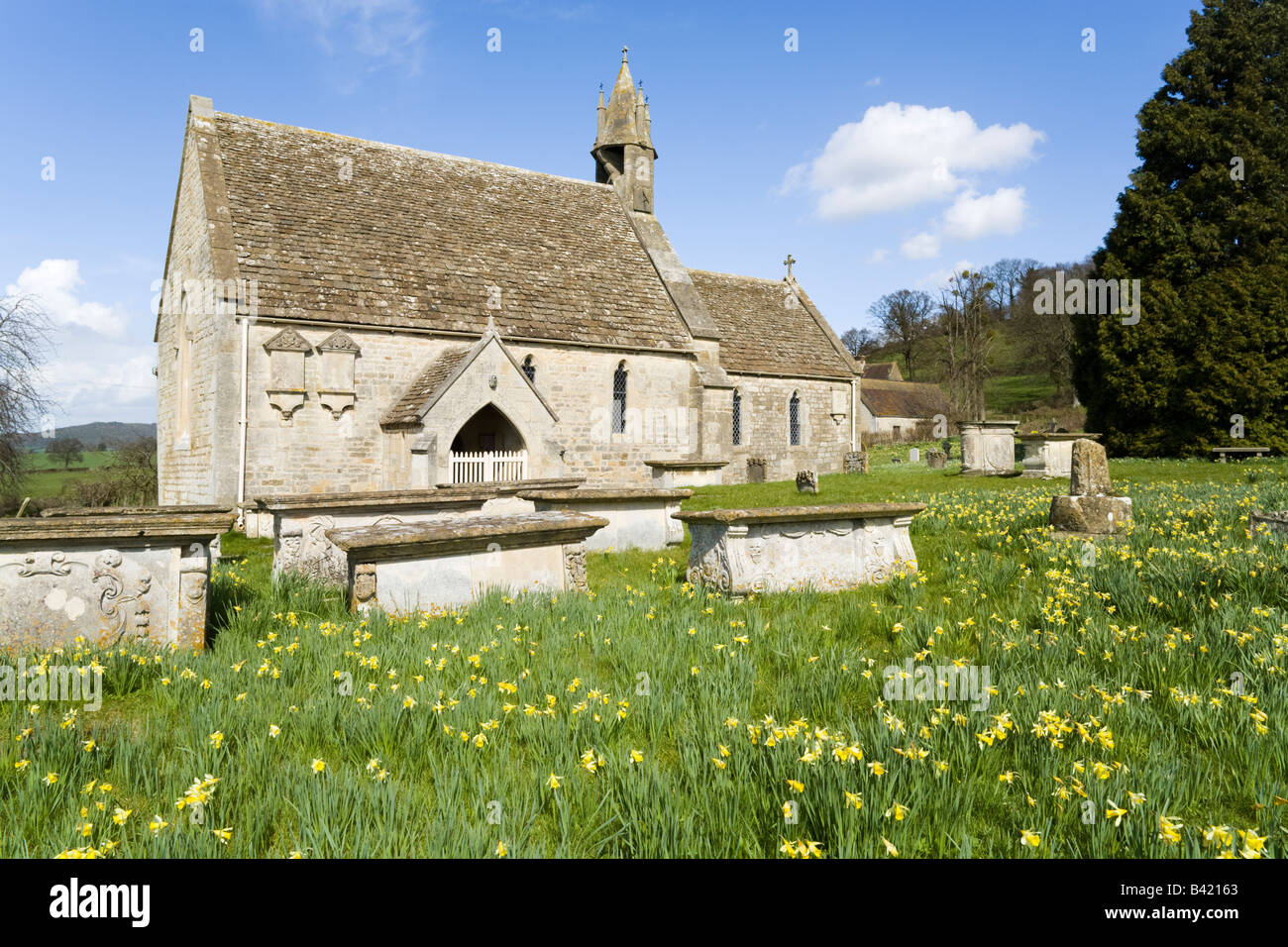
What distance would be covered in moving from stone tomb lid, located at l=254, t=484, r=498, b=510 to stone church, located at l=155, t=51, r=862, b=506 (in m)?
4.76

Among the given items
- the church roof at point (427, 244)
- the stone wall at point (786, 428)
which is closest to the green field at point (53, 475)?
the church roof at point (427, 244)

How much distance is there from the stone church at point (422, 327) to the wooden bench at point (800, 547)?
6806mm

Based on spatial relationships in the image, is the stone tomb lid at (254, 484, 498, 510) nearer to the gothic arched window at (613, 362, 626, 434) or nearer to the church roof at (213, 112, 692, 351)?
the church roof at (213, 112, 692, 351)

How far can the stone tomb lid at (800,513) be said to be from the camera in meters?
6.81

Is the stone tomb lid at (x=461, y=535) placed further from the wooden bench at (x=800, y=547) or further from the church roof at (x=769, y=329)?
the church roof at (x=769, y=329)

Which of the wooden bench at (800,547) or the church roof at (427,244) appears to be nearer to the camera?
the wooden bench at (800,547)

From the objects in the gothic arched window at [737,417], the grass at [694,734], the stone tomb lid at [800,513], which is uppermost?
the gothic arched window at [737,417]

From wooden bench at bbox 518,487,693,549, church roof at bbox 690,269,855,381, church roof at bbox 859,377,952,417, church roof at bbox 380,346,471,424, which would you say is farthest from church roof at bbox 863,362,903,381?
wooden bench at bbox 518,487,693,549

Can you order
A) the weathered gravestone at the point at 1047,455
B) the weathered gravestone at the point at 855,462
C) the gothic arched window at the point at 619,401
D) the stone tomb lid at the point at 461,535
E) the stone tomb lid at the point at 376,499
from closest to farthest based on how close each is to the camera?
the stone tomb lid at the point at 461,535, the stone tomb lid at the point at 376,499, the weathered gravestone at the point at 1047,455, the gothic arched window at the point at 619,401, the weathered gravestone at the point at 855,462

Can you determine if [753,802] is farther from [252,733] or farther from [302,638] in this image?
[302,638]

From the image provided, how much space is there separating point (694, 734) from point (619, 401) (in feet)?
60.4

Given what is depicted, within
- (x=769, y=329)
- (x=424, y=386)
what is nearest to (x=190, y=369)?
(x=424, y=386)
